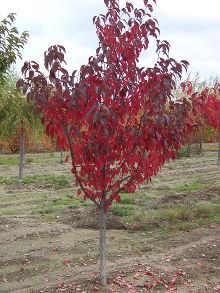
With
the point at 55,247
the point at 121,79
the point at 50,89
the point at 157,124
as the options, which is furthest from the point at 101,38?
the point at 55,247

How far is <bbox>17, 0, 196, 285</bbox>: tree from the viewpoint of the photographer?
193 inches

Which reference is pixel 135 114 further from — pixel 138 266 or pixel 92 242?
pixel 92 242

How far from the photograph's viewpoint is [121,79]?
17.0ft

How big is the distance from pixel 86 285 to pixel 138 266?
1115 mm

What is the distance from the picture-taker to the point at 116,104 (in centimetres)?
507

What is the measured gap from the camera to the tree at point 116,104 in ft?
16.0

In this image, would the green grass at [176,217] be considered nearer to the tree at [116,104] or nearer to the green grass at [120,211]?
the green grass at [120,211]

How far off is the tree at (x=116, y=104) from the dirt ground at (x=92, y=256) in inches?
61.1

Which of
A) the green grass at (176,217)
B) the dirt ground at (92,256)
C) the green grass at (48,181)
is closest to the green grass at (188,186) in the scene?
the green grass at (176,217)

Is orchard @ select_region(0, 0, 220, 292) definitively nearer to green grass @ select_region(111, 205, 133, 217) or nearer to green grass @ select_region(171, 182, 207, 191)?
green grass @ select_region(111, 205, 133, 217)

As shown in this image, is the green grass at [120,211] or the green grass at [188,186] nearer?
the green grass at [120,211]

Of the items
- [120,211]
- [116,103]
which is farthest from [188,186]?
[116,103]

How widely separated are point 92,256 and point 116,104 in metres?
3.13

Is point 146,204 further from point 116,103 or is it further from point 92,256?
point 116,103
